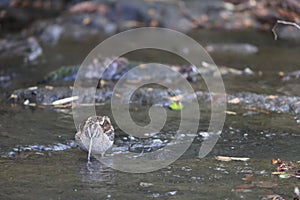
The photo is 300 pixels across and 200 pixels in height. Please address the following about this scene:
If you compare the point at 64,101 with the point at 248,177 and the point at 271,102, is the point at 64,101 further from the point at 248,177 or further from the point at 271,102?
the point at 248,177

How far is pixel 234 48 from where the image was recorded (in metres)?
8.49

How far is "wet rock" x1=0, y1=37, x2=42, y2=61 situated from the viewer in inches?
319

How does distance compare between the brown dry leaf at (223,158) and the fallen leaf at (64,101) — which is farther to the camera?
the fallen leaf at (64,101)

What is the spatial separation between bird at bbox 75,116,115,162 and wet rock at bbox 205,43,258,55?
4563 millimetres

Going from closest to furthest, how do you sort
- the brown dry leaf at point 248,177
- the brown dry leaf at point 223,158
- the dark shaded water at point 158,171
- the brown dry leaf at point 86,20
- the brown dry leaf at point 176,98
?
1. the dark shaded water at point 158,171
2. the brown dry leaf at point 248,177
3. the brown dry leaf at point 223,158
4. the brown dry leaf at point 176,98
5. the brown dry leaf at point 86,20

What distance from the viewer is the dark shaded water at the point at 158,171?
3527 millimetres

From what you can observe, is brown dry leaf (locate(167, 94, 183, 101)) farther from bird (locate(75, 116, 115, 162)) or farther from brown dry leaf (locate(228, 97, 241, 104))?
bird (locate(75, 116, 115, 162))

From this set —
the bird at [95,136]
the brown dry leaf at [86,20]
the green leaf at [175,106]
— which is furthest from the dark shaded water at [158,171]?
the brown dry leaf at [86,20]

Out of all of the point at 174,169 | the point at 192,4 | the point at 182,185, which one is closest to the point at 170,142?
the point at 174,169

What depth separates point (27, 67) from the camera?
7586 mm

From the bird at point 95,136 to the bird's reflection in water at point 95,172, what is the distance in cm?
8

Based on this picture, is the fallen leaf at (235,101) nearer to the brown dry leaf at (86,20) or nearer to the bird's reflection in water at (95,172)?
the bird's reflection in water at (95,172)

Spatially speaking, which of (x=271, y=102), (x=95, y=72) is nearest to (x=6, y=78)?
(x=95, y=72)

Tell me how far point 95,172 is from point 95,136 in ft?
0.81
